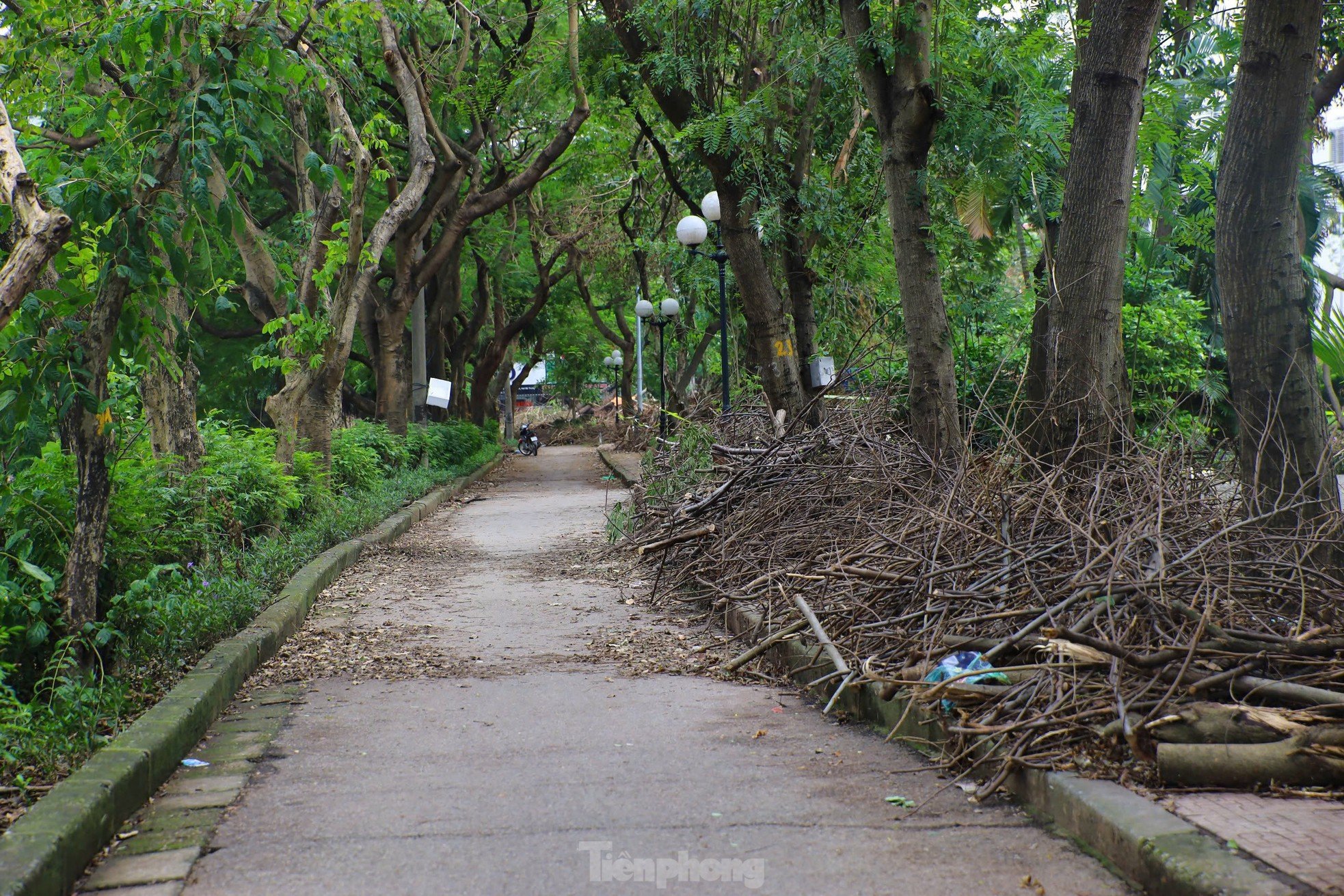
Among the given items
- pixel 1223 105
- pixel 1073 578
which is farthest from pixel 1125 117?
pixel 1223 105

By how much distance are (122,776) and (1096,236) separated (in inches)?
239

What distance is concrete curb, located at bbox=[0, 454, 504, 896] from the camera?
344 centimetres

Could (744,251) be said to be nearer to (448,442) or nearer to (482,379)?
(448,442)

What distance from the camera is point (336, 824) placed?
4.17 metres

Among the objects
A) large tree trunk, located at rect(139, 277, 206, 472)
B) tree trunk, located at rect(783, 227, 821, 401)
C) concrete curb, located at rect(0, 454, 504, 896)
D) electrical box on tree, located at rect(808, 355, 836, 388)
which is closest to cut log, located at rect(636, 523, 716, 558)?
concrete curb, located at rect(0, 454, 504, 896)

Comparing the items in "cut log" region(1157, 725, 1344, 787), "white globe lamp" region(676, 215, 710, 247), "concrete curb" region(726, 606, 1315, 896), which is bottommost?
"concrete curb" region(726, 606, 1315, 896)

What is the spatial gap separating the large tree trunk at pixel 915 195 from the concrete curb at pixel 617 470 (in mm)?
8690

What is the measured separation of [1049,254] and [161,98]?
21.8 ft

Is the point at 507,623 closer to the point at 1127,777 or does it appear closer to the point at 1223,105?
the point at 1127,777

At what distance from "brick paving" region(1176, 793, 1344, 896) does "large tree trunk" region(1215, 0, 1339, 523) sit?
2452 mm

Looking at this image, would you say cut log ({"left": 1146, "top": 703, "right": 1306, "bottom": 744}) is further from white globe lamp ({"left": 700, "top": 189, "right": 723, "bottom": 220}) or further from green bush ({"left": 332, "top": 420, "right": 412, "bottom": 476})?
green bush ({"left": 332, "top": 420, "right": 412, "bottom": 476})

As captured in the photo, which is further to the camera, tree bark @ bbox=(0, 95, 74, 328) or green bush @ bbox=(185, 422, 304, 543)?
green bush @ bbox=(185, 422, 304, 543)

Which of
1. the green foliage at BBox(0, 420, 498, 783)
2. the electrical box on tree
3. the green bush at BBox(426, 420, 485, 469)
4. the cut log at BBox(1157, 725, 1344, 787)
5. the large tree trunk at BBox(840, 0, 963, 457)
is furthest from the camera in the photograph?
the green bush at BBox(426, 420, 485, 469)

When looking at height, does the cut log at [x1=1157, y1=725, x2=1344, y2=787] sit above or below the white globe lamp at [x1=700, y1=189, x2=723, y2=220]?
below
